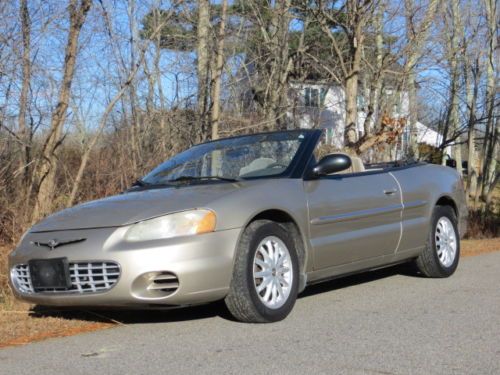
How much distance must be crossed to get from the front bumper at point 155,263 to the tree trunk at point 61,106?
5.36 meters

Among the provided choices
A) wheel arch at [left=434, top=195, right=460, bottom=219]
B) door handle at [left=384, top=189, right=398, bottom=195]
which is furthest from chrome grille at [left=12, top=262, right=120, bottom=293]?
wheel arch at [left=434, top=195, right=460, bottom=219]

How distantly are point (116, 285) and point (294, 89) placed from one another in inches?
529

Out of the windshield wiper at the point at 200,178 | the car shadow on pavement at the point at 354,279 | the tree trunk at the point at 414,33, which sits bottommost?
the car shadow on pavement at the point at 354,279

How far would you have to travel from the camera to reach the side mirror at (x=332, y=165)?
6129 millimetres

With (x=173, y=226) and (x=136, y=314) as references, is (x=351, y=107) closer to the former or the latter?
(x=136, y=314)

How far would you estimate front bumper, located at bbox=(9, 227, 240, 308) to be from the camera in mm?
4992

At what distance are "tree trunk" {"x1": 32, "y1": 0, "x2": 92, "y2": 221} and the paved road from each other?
4.83m

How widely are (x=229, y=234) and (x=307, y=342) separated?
104cm

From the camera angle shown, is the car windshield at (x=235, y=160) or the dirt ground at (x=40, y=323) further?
the car windshield at (x=235, y=160)

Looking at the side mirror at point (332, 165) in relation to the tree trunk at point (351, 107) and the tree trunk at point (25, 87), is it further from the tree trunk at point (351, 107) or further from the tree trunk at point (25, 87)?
the tree trunk at point (351, 107)

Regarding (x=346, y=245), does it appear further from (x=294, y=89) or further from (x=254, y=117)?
(x=294, y=89)

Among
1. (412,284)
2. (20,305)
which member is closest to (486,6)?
(412,284)

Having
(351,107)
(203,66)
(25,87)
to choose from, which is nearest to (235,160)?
(25,87)

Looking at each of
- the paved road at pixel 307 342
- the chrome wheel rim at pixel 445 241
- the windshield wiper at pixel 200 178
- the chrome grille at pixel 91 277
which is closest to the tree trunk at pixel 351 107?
the chrome wheel rim at pixel 445 241
